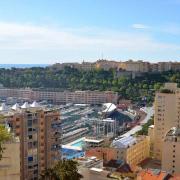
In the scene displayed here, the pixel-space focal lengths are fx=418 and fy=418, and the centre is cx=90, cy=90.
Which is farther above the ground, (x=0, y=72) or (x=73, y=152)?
(x=0, y=72)

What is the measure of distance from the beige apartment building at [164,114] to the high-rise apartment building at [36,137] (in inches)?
299

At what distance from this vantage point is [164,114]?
70.4 feet

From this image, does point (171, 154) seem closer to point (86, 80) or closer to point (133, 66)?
point (86, 80)

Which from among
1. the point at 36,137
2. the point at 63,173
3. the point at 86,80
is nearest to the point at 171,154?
the point at 36,137

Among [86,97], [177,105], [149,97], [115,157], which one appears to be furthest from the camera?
[86,97]

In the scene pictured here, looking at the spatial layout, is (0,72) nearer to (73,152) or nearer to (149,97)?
(149,97)

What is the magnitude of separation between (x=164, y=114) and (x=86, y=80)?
90.0ft

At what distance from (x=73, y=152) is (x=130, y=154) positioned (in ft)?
13.2

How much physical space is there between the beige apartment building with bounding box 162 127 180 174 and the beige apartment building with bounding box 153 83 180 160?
146 inches

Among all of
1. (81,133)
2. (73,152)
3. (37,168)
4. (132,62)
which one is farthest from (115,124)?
(132,62)

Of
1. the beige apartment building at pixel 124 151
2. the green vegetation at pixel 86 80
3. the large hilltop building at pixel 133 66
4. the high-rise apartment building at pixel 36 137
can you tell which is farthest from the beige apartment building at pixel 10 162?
the large hilltop building at pixel 133 66

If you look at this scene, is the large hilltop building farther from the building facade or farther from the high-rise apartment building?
the high-rise apartment building

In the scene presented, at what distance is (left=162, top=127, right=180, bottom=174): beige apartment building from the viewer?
679 inches

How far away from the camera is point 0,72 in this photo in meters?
52.4
